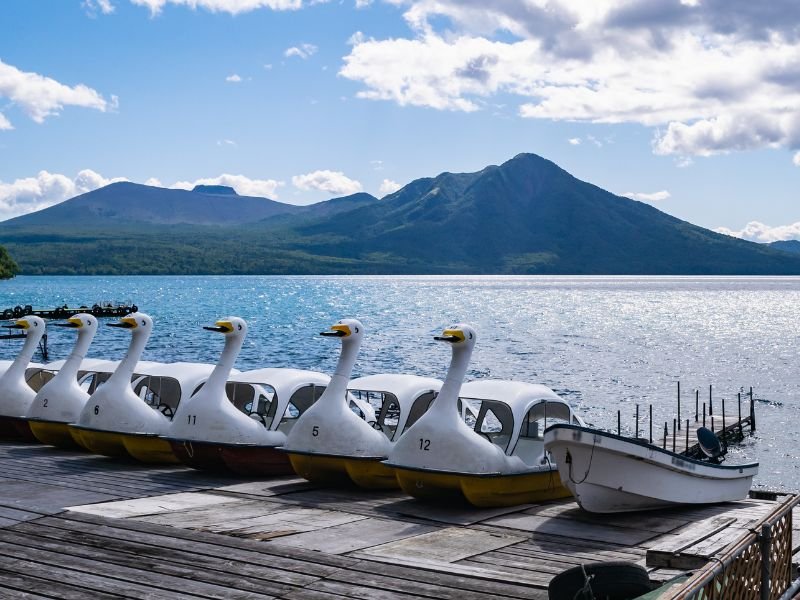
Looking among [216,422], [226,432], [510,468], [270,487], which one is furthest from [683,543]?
[216,422]

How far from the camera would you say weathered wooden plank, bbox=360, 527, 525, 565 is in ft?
38.2

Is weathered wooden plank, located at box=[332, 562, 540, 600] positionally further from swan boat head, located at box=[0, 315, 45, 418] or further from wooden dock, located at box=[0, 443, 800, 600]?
swan boat head, located at box=[0, 315, 45, 418]

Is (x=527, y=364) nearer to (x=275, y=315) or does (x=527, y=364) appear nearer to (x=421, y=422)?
(x=421, y=422)

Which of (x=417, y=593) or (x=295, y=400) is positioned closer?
(x=417, y=593)

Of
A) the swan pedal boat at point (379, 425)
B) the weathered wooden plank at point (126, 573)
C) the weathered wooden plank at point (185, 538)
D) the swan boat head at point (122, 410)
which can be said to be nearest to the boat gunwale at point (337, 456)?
the swan pedal boat at point (379, 425)

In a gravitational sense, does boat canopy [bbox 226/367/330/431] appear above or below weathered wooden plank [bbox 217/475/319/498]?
above

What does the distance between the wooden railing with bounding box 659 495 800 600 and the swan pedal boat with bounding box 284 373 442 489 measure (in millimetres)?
6684

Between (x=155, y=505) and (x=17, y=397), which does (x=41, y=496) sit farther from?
(x=17, y=397)

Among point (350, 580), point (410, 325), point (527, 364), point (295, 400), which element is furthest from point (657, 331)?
point (350, 580)

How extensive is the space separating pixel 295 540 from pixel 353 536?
0.80 metres

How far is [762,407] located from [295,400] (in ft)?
137

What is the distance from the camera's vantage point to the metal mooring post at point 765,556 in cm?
855

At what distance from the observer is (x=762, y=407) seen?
56312mm

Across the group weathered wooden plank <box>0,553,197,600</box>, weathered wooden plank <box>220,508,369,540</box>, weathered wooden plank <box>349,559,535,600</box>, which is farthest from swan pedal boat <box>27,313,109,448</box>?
weathered wooden plank <box>349,559,535,600</box>
